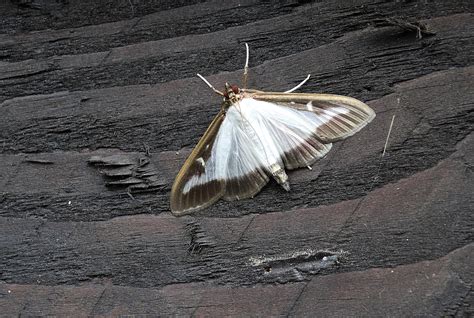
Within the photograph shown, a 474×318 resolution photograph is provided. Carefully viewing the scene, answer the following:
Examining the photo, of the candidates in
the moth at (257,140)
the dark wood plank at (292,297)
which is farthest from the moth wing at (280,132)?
the dark wood plank at (292,297)

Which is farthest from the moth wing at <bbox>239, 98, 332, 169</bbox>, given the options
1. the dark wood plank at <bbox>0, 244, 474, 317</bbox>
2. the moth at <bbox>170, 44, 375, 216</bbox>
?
the dark wood plank at <bbox>0, 244, 474, 317</bbox>

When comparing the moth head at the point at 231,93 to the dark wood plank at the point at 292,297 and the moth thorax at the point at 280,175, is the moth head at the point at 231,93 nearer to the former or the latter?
the moth thorax at the point at 280,175

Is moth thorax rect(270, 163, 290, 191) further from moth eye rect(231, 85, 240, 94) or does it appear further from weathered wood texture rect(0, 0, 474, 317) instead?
moth eye rect(231, 85, 240, 94)

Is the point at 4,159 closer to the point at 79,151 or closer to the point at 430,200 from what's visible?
the point at 79,151

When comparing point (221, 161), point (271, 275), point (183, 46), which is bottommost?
point (271, 275)

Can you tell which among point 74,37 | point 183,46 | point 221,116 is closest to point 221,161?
point 221,116

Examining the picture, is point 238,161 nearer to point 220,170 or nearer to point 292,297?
point 220,170

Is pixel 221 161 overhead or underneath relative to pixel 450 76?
underneath

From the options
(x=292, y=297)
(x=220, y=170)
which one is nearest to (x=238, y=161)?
(x=220, y=170)
